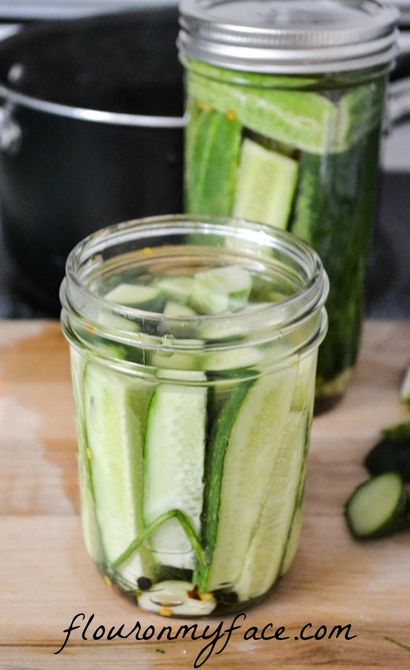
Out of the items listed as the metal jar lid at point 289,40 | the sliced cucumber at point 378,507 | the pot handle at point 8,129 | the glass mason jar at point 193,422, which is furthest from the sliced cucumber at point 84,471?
the pot handle at point 8,129

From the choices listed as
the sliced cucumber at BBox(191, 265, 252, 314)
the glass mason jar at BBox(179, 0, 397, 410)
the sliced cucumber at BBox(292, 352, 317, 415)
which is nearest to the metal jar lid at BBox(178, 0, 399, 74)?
the glass mason jar at BBox(179, 0, 397, 410)

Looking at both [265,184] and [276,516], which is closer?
[276,516]

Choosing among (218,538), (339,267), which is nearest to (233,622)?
(218,538)

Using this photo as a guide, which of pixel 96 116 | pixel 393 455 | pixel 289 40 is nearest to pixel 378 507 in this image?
pixel 393 455

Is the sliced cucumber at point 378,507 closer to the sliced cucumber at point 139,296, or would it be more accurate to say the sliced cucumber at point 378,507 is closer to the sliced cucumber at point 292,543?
the sliced cucumber at point 292,543

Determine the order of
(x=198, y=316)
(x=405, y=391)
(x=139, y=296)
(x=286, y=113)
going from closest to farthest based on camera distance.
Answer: (x=198, y=316) → (x=139, y=296) → (x=286, y=113) → (x=405, y=391)

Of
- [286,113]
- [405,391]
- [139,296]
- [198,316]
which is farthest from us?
[405,391]

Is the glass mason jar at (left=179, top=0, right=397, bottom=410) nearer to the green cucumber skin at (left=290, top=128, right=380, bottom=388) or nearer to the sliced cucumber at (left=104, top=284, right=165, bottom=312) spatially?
the green cucumber skin at (left=290, top=128, right=380, bottom=388)

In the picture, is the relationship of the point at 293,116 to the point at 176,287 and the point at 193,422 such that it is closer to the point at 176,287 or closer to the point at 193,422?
the point at 176,287
